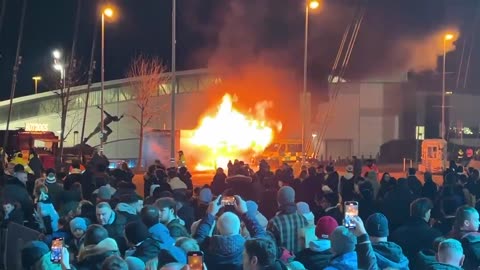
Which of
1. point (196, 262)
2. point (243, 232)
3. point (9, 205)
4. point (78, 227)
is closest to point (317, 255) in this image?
point (243, 232)

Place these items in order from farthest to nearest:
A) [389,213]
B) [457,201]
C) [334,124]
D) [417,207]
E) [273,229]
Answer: [334,124]
[389,213]
[457,201]
[273,229]
[417,207]

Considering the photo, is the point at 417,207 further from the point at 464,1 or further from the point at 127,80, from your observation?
the point at 464,1

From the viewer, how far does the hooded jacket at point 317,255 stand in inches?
197

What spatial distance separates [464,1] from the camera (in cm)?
4669

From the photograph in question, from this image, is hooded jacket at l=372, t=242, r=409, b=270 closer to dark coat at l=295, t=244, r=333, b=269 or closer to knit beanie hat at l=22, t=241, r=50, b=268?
dark coat at l=295, t=244, r=333, b=269

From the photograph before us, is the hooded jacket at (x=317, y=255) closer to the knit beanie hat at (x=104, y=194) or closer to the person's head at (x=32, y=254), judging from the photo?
the person's head at (x=32, y=254)

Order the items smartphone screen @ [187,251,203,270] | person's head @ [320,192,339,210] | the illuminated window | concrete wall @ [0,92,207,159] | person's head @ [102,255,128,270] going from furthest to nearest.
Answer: the illuminated window
concrete wall @ [0,92,207,159]
person's head @ [320,192,339,210]
person's head @ [102,255,128,270]
smartphone screen @ [187,251,203,270]

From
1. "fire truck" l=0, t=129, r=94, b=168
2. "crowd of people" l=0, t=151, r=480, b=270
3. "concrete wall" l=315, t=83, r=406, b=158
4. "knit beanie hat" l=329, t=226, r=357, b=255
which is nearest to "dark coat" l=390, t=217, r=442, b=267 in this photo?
"crowd of people" l=0, t=151, r=480, b=270

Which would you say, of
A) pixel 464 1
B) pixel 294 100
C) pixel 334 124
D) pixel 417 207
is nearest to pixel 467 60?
pixel 464 1

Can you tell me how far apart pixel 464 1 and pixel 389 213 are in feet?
138

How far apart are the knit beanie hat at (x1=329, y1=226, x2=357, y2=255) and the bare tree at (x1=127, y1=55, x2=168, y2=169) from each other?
124ft

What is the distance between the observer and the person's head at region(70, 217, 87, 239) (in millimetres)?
6051

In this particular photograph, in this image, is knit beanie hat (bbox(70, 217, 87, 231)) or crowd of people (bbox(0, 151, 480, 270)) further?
knit beanie hat (bbox(70, 217, 87, 231))

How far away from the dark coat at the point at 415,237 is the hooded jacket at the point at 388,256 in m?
1.02
